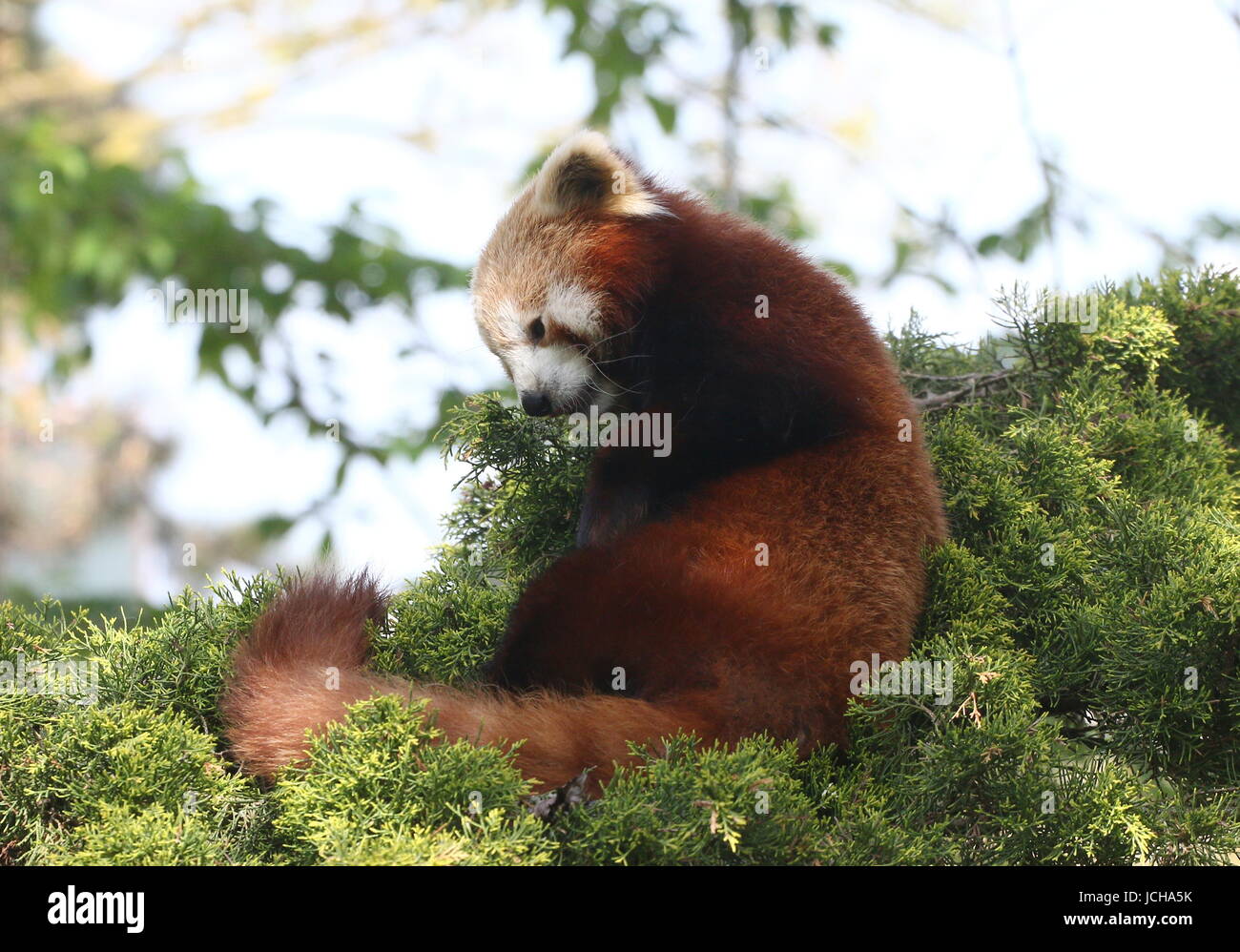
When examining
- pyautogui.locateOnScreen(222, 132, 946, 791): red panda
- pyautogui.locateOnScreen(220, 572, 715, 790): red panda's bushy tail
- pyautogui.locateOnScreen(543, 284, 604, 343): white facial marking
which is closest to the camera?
pyautogui.locateOnScreen(220, 572, 715, 790): red panda's bushy tail

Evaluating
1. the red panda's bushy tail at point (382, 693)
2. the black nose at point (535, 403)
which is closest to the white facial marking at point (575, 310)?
the black nose at point (535, 403)

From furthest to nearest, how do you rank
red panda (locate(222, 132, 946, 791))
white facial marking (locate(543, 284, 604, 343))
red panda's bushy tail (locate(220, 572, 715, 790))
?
1. white facial marking (locate(543, 284, 604, 343))
2. red panda (locate(222, 132, 946, 791))
3. red panda's bushy tail (locate(220, 572, 715, 790))

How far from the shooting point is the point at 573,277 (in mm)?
3621

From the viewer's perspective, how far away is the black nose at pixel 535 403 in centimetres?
361

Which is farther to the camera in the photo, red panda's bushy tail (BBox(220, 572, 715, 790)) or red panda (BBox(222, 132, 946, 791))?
red panda (BBox(222, 132, 946, 791))

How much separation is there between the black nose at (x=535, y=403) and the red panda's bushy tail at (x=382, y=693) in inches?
41.6

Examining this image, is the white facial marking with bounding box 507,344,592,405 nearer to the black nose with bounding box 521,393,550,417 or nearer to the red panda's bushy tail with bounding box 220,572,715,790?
the black nose with bounding box 521,393,550,417

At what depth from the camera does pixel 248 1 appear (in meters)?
13.5

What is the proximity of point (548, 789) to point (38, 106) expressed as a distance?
13.1 meters

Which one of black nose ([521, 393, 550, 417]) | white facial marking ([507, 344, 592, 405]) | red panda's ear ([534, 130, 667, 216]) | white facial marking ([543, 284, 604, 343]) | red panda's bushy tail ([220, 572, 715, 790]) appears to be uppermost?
red panda's ear ([534, 130, 667, 216])

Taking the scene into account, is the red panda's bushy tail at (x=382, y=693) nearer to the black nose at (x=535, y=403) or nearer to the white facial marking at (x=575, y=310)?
the black nose at (x=535, y=403)

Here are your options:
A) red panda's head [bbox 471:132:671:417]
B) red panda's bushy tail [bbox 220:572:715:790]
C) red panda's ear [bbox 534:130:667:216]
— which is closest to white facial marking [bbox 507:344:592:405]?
red panda's head [bbox 471:132:671:417]

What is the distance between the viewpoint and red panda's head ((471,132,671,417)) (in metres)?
3.59

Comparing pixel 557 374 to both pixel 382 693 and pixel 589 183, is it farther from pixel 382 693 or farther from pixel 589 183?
pixel 382 693
